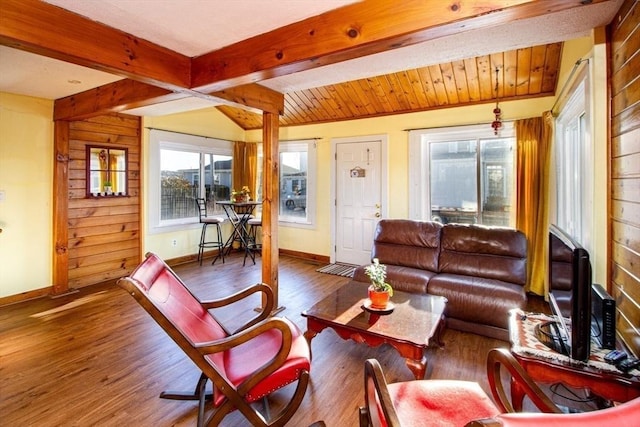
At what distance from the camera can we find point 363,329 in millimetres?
2176

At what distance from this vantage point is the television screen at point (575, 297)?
1401 millimetres

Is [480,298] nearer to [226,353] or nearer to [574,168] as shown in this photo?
[574,168]

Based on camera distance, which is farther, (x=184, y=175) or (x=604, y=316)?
(x=184, y=175)

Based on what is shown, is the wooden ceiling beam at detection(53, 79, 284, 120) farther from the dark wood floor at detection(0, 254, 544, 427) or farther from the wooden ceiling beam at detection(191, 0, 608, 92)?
the dark wood floor at detection(0, 254, 544, 427)

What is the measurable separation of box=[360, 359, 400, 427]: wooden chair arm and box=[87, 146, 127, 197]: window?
178 inches

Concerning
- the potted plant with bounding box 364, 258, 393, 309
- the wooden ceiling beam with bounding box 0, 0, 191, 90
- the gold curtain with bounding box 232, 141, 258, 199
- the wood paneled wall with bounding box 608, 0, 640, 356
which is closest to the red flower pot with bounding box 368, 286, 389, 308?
the potted plant with bounding box 364, 258, 393, 309

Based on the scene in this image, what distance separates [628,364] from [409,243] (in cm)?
247

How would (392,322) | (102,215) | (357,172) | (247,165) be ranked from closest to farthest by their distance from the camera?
(392,322) → (102,215) → (357,172) → (247,165)

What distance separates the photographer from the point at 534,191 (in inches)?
152

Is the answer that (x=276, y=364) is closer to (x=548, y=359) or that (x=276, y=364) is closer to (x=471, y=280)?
(x=548, y=359)

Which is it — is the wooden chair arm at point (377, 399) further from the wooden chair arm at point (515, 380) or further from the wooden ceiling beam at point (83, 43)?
the wooden ceiling beam at point (83, 43)

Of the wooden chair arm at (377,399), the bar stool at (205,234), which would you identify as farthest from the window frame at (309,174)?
the wooden chair arm at (377,399)

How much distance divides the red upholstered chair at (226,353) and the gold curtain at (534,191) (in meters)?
3.27

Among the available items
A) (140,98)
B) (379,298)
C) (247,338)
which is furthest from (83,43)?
(379,298)
